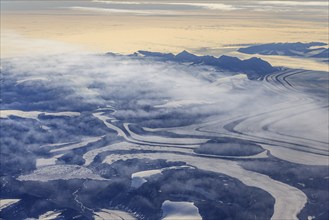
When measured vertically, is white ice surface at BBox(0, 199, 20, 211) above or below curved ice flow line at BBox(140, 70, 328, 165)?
below

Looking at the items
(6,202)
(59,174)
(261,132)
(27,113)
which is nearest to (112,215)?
(6,202)

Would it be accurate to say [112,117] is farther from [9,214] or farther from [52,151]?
[9,214]

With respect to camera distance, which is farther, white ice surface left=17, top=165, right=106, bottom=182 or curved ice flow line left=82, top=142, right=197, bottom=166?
curved ice flow line left=82, top=142, right=197, bottom=166

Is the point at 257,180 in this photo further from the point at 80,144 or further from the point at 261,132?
the point at 80,144

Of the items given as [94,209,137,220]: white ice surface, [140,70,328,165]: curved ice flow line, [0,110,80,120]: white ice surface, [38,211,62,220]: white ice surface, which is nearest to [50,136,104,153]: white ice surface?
[140,70,328,165]: curved ice flow line

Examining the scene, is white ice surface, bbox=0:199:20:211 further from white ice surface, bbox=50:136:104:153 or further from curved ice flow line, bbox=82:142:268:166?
white ice surface, bbox=50:136:104:153

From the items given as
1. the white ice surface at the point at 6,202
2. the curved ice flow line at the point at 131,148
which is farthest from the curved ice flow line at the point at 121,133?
the white ice surface at the point at 6,202

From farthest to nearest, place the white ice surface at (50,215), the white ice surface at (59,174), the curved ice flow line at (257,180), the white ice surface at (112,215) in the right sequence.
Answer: the white ice surface at (59,174) → the curved ice flow line at (257,180) → the white ice surface at (50,215) → the white ice surface at (112,215)

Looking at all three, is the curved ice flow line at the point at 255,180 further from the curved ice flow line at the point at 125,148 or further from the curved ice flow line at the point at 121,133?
the curved ice flow line at the point at 121,133

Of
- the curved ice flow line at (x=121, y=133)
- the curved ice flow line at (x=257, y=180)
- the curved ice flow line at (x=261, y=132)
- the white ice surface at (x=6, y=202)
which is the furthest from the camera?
the curved ice flow line at (x=121, y=133)
